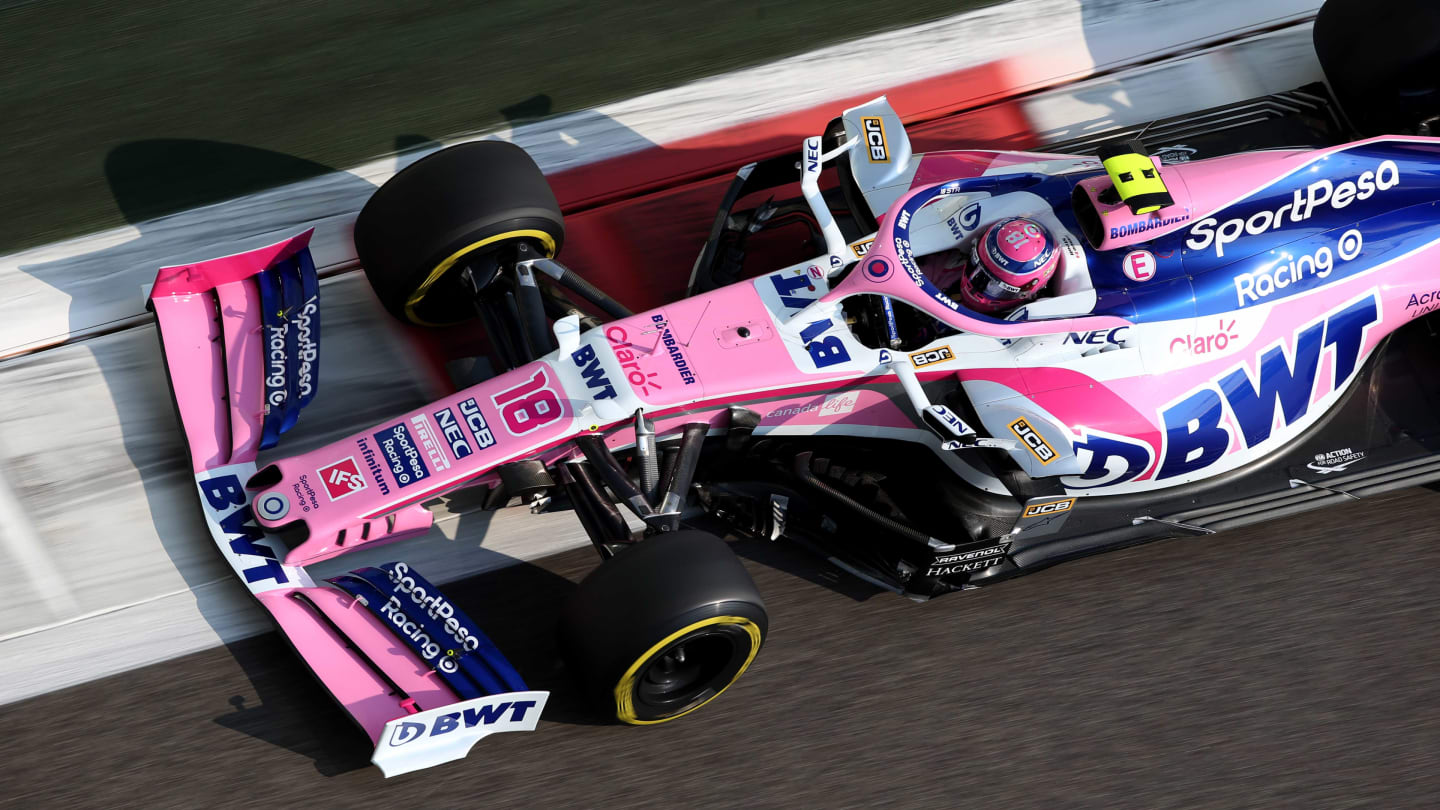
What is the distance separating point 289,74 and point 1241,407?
5.12 metres

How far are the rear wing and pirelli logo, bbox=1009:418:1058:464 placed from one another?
6.72ft

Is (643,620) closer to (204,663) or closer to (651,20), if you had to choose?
(204,663)

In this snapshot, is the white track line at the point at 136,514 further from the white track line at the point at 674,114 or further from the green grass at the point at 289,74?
the green grass at the point at 289,74

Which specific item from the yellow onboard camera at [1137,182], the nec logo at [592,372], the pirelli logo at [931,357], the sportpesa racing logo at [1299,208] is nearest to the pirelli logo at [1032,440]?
the pirelli logo at [931,357]

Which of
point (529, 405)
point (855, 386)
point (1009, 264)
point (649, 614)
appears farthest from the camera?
point (855, 386)

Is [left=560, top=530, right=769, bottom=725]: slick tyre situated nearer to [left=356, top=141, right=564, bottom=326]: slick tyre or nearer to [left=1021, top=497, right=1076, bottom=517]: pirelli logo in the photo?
[left=1021, top=497, right=1076, bottom=517]: pirelli logo

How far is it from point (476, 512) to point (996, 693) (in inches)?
92.4

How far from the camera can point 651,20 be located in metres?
6.49

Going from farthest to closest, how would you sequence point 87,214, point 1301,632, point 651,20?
point 651,20 → point 87,214 → point 1301,632

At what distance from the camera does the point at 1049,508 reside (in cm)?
449

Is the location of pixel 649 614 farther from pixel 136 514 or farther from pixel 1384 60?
pixel 1384 60

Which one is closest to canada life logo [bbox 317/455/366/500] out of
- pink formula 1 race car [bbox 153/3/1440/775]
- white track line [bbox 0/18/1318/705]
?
pink formula 1 race car [bbox 153/3/1440/775]

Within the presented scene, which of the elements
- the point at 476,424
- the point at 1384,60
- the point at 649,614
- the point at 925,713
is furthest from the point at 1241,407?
the point at 476,424

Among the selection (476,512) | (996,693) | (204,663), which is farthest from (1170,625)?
(204,663)
